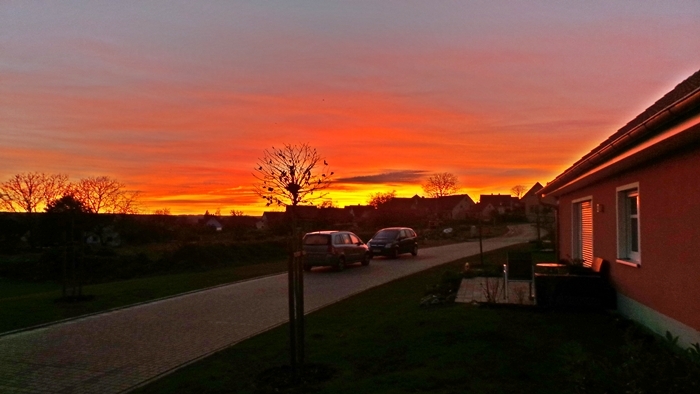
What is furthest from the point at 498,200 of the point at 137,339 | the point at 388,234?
the point at 137,339

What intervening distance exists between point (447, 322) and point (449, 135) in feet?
36.0

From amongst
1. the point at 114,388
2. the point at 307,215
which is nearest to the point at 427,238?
the point at 307,215

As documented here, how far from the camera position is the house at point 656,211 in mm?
6777

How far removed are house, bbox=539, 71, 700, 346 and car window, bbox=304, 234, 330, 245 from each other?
13482 mm

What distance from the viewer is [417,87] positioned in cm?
1537

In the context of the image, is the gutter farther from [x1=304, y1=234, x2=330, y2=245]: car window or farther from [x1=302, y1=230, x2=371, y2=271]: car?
[x1=304, y1=234, x2=330, y2=245]: car window

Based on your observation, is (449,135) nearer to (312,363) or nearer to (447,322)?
(447,322)

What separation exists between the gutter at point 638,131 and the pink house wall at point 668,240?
1.55ft

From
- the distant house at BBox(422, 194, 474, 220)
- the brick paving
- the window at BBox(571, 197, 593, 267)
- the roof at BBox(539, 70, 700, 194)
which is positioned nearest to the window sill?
the roof at BBox(539, 70, 700, 194)

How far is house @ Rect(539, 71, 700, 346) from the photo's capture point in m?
6.78

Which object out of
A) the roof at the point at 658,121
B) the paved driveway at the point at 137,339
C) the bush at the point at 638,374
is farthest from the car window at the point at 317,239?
the bush at the point at 638,374

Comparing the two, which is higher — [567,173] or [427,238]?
[567,173]

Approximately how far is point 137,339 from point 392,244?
21.0 m

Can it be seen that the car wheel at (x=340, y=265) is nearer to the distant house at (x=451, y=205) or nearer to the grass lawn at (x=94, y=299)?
the grass lawn at (x=94, y=299)
